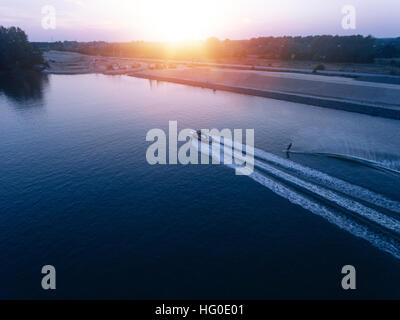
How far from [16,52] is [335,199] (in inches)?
8445

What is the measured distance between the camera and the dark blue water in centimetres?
2477

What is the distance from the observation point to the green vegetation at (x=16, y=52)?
165 meters

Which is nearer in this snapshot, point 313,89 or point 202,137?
point 202,137

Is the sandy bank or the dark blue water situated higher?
the sandy bank

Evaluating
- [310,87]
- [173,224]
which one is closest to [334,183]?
[173,224]

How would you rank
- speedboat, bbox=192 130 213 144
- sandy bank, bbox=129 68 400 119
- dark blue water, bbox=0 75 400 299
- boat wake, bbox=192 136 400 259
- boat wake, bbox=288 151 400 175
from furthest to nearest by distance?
1. sandy bank, bbox=129 68 400 119
2. speedboat, bbox=192 130 213 144
3. boat wake, bbox=288 151 400 175
4. boat wake, bbox=192 136 400 259
5. dark blue water, bbox=0 75 400 299

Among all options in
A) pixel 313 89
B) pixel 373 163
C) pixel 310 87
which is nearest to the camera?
pixel 373 163

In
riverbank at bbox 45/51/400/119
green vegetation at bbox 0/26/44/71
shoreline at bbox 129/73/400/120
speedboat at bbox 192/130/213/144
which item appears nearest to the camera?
speedboat at bbox 192/130/213/144

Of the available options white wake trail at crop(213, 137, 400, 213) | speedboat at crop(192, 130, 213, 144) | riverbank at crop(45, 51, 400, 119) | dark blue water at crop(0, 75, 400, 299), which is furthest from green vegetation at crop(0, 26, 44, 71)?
white wake trail at crop(213, 137, 400, 213)

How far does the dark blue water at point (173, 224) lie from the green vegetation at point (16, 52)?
479ft

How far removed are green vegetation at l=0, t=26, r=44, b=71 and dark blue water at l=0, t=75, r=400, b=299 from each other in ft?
479

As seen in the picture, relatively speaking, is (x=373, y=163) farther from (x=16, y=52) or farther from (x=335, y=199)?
(x=16, y=52)

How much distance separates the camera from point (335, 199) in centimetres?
3488

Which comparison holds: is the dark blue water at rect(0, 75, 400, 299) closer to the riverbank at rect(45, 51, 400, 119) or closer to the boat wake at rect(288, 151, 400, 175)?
the boat wake at rect(288, 151, 400, 175)
